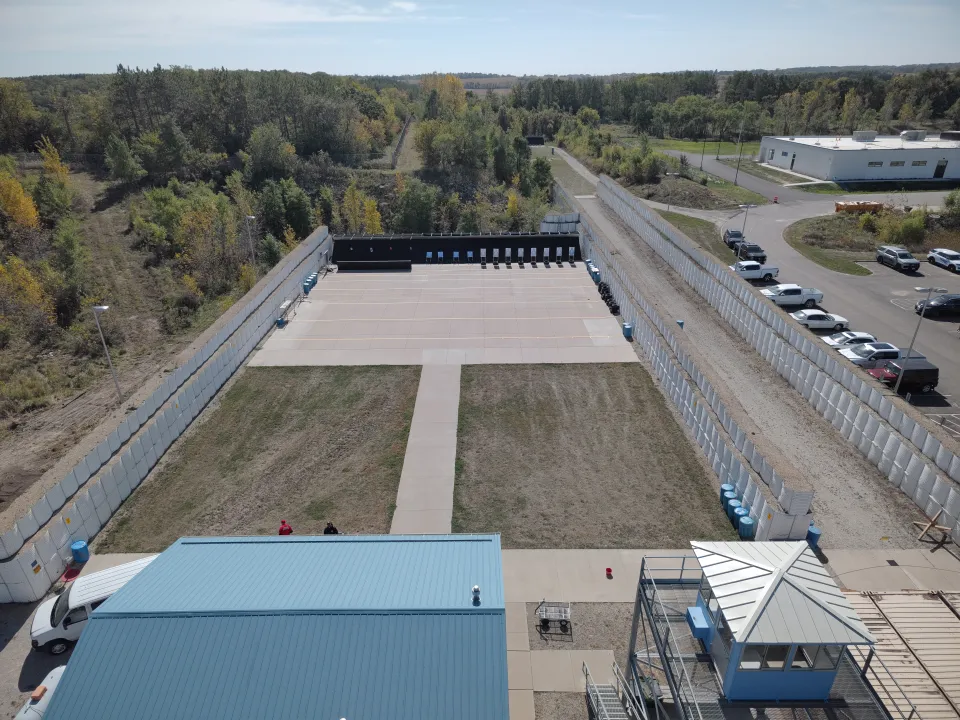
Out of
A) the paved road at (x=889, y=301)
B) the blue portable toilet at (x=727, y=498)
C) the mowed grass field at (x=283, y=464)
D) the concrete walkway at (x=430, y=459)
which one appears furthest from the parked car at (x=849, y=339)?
the mowed grass field at (x=283, y=464)

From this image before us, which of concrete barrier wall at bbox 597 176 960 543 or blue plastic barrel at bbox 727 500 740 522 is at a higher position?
concrete barrier wall at bbox 597 176 960 543

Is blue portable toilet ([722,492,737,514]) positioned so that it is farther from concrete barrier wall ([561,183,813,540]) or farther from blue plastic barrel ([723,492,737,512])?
concrete barrier wall ([561,183,813,540])

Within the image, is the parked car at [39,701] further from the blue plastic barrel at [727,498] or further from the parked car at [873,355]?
the parked car at [873,355]

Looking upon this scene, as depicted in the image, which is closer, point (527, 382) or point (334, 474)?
point (334, 474)

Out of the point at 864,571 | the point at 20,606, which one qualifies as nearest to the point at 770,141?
the point at 864,571

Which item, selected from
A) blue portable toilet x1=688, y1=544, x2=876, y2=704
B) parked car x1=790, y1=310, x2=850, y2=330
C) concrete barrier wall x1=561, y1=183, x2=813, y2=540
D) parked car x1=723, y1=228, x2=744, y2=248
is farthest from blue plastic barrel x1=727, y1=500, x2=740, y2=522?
parked car x1=723, y1=228, x2=744, y2=248

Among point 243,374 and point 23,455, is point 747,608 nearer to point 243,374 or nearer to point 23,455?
point 243,374

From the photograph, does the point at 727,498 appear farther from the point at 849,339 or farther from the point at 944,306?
the point at 944,306
